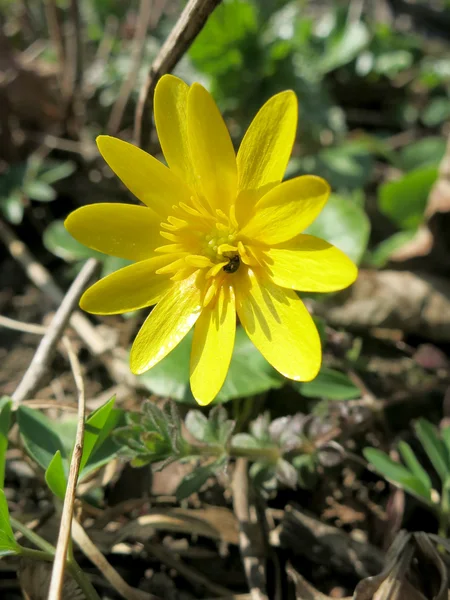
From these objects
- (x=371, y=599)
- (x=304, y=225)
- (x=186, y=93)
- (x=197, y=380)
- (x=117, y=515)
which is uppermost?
(x=186, y=93)

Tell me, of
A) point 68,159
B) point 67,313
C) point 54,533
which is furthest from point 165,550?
point 68,159

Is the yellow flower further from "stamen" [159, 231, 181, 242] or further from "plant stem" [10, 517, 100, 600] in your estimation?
"plant stem" [10, 517, 100, 600]

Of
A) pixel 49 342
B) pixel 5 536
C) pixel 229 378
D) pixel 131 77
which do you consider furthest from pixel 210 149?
pixel 131 77

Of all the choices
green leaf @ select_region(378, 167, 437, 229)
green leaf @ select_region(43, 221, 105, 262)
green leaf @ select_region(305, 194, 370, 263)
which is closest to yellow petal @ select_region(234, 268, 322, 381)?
green leaf @ select_region(305, 194, 370, 263)

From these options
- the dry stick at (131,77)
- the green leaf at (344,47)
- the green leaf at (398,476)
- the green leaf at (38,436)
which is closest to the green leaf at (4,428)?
the green leaf at (38,436)

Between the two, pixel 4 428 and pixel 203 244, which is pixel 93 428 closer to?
pixel 4 428

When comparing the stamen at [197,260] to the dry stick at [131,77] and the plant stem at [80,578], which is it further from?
the dry stick at [131,77]

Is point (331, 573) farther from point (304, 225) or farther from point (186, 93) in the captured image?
point (186, 93)
